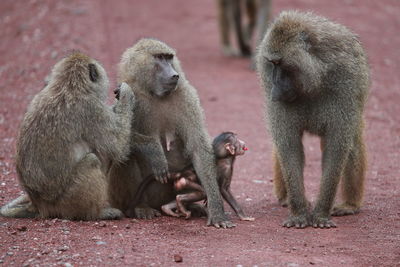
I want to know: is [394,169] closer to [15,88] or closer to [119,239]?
[119,239]

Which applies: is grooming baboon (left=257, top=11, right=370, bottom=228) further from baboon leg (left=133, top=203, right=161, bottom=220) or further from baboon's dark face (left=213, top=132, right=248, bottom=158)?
baboon leg (left=133, top=203, right=161, bottom=220)

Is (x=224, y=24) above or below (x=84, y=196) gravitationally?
above

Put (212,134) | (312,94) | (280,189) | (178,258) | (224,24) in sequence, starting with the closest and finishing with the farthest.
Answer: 1. (178,258)
2. (312,94)
3. (280,189)
4. (212,134)
5. (224,24)

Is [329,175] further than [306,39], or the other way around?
[329,175]

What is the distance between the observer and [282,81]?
18.8 feet

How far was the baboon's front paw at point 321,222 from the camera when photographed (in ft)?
20.0

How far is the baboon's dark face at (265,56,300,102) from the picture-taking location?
5.67 m

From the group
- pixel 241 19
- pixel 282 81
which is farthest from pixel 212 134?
pixel 241 19

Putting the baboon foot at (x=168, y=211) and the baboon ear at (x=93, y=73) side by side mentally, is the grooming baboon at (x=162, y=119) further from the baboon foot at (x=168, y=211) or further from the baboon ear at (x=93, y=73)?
the baboon ear at (x=93, y=73)

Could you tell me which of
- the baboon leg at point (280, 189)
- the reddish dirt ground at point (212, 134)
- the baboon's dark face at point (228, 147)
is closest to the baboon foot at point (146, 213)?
the reddish dirt ground at point (212, 134)

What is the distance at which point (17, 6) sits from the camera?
18109 millimetres

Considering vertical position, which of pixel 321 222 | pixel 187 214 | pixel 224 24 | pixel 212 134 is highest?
pixel 224 24

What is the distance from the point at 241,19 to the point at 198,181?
319 inches

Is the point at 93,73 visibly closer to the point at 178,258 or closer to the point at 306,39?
the point at 306,39
